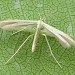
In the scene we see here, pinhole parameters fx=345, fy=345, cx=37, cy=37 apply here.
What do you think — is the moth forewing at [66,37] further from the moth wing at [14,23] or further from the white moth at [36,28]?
the moth wing at [14,23]

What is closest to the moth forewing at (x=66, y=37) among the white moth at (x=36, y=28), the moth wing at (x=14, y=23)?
the white moth at (x=36, y=28)

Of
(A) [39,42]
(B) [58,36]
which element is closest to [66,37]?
(B) [58,36]

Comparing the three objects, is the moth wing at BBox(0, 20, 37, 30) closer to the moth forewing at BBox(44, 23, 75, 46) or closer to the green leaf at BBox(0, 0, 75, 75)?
the green leaf at BBox(0, 0, 75, 75)

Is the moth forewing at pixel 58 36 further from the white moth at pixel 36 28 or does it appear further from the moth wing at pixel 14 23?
the moth wing at pixel 14 23

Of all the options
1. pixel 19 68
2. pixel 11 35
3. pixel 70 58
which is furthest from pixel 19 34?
pixel 70 58

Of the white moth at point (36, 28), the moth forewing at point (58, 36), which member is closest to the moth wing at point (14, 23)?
the white moth at point (36, 28)

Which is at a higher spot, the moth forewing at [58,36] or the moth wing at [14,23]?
the moth wing at [14,23]

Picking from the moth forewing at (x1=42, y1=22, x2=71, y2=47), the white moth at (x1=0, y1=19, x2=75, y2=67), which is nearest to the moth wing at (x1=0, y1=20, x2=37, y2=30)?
the white moth at (x1=0, y1=19, x2=75, y2=67)

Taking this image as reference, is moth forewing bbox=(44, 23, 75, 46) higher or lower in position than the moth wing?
lower
